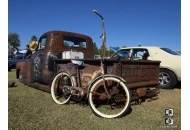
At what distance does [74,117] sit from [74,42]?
2461 mm

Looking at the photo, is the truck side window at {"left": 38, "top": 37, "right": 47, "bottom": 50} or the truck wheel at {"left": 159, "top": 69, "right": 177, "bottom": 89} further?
the truck wheel at {"left": 159, "top": 69, "right": 177, "bottom": 89}

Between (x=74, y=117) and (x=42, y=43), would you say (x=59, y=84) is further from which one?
(x=42, y=43)

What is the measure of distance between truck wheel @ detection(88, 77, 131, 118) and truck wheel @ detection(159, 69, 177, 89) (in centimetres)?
242

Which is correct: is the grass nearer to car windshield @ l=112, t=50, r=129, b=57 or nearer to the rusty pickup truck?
the rusty pickup truck

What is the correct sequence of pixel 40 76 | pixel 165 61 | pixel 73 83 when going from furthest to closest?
pixel 165 61, pixel 40 76, pixel 73 83

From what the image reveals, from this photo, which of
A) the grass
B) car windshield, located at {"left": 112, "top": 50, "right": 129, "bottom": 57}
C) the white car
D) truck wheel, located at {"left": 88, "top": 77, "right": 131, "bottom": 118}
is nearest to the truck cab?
the grass

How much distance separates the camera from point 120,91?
3.21 meters

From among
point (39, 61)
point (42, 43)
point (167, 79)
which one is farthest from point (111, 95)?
point (167, 79)

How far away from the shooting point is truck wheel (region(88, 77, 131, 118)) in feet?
9.58

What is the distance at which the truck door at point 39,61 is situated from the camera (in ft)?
15.1

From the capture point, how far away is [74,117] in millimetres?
2953
